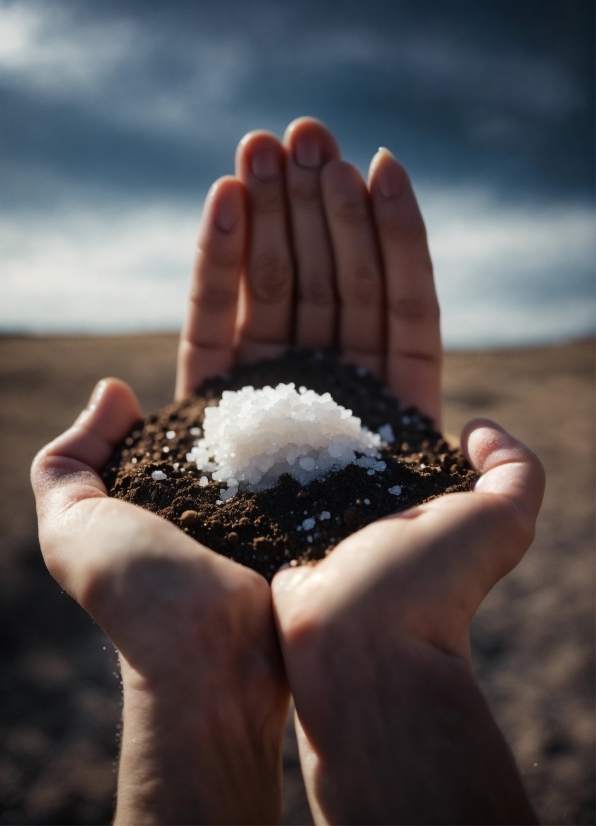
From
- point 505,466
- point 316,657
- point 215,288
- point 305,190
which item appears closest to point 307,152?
point 305,190

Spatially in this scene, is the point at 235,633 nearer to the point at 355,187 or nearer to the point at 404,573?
the point at 404,573

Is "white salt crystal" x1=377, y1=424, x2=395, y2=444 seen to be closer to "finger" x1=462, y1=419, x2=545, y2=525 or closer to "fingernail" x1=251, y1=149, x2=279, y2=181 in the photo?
"finger" x1=462, y1=419, x2=545, y2=525

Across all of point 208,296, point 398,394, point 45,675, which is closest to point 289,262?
point 208,296

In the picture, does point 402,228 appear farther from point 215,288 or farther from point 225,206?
point 215,288

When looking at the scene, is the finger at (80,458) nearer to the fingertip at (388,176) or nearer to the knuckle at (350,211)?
the knuckle at (350,211)

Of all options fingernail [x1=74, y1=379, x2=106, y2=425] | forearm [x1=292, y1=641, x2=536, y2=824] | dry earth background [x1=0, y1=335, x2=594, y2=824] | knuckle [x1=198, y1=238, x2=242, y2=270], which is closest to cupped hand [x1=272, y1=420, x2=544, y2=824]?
forearm [x1=292, y1=641, x2=536, y2=824]

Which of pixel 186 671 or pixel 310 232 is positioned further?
pixel 310 232
